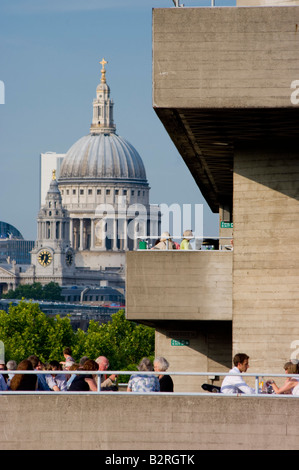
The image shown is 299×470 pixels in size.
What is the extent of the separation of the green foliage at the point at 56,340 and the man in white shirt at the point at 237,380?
72.5 m

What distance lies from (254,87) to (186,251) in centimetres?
587

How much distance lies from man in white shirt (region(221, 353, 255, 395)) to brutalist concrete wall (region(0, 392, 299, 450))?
0.26m

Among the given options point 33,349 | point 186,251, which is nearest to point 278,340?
point 186,251

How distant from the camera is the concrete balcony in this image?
24.9 m

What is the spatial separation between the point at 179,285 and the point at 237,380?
25.5ft

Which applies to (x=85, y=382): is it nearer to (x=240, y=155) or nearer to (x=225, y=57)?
(x=225, y=57)

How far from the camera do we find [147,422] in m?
17.4

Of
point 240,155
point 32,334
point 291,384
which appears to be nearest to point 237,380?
point 291,384

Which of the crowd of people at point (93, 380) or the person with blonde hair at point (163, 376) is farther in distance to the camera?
the person with blonde hair at point (163, 376)

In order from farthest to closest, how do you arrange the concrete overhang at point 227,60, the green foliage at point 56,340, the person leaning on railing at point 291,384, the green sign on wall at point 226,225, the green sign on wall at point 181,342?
1. the green foliage at point 56,340
2. the green sign on wall at point 226,225
3. the green sign on wall at point 181,342
4. the concrete overhang at point 227,60
5. the person leaning on railing at point 291,384

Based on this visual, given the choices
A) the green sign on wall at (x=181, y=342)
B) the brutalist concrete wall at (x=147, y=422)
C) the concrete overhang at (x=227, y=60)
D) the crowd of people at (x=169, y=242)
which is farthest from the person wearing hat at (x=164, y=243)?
the brutalist concrete wall at (x=147, y=422)

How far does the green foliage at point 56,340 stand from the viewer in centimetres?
9806

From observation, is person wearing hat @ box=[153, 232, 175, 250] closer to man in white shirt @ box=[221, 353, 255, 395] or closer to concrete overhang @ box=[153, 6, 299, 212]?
concrete overhang @ box=[153, 6, 299, 212]

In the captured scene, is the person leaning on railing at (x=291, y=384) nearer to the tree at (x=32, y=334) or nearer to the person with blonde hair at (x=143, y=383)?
the person with blonde hair at (x=143, y=383)
